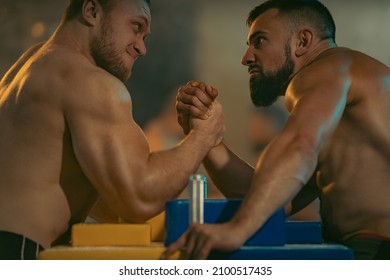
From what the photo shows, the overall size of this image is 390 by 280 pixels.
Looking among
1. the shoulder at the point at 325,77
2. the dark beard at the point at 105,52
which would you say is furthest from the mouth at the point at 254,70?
the dark beard at the point at 105,52

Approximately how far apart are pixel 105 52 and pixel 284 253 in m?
0.66

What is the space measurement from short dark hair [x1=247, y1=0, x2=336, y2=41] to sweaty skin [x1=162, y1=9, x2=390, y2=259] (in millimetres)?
23

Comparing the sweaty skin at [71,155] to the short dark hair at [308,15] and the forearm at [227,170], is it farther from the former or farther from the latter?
the short dark hair at [308,15]

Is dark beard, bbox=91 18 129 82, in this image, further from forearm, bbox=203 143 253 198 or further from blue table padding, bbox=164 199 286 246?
blue table padding, bbox=164 199 286 246

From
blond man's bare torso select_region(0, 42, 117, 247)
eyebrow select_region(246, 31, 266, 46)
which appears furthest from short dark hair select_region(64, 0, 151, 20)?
eyebrow select_region(246, 31, 266, 46)

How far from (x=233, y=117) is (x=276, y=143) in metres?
0.97

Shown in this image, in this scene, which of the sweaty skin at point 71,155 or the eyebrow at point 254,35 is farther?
the eyebrow at point 254,35

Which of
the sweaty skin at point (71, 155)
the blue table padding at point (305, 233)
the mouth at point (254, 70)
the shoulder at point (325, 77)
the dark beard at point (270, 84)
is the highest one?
the mouth at point (254, 70)

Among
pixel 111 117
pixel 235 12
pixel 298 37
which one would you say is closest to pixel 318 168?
pixel 298 37

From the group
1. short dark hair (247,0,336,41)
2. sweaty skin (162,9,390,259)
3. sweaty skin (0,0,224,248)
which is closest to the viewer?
sweaty skin (162,9,390,259)

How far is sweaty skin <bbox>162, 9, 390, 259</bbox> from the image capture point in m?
1.07

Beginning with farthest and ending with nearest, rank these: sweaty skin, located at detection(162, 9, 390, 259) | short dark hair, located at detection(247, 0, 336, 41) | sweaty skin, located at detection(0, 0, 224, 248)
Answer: short dark hair, located at detection(247, 0, 336, 41), sweaty skin, located at detection(0, 0, 224, 248), sweaty skin, located at detection(162, 9, 390, 259)

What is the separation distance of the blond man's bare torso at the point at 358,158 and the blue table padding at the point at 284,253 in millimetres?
222

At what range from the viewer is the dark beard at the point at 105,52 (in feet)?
4.76
